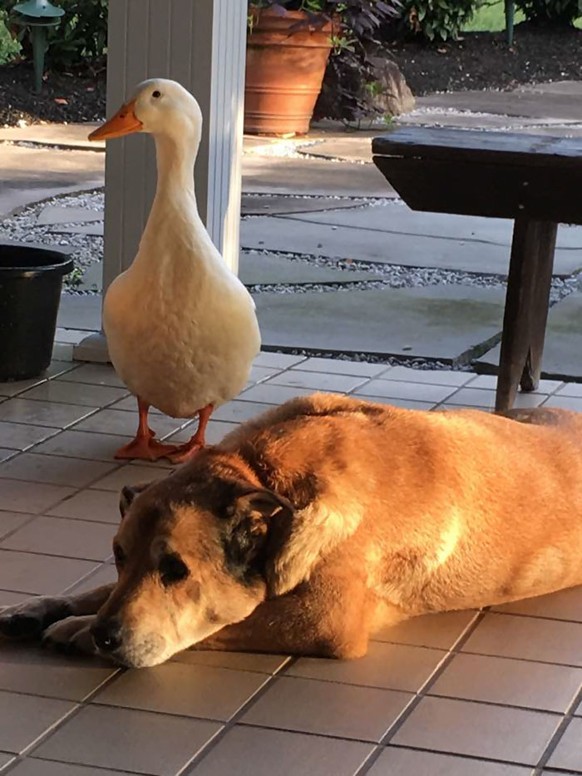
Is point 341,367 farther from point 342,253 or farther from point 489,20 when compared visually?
point 489,20

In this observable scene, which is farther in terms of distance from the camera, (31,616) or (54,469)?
(54,469)

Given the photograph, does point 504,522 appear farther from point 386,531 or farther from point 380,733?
point 380,733

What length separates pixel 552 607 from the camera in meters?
3.26

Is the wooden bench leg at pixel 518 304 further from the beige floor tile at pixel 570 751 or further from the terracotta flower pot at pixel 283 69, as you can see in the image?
the terracotta flower pot at pixel 283 69

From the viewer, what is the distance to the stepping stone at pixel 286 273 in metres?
6.75

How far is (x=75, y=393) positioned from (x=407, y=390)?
115 centimetres

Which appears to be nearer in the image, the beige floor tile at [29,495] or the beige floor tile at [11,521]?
the beige floor tile at [11,521]

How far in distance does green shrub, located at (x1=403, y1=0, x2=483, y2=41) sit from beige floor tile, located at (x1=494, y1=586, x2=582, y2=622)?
14.0m

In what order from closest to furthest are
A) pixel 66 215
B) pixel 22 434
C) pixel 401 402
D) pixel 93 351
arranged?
1. pixel 22 434
2. pixel 401 402
3. pixel 93 351
4. pixel 66 215

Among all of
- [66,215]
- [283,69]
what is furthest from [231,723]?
[283,69]

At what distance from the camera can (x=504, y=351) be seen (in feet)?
Answer: 15.6

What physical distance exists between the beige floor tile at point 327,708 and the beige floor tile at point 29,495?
1185mm

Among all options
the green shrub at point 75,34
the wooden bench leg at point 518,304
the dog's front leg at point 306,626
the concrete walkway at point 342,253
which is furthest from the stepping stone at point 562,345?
the green shrub at point 75,34

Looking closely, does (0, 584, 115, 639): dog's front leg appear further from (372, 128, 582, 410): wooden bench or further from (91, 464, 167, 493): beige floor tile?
(372, 128, 582, 410): wooden bench
